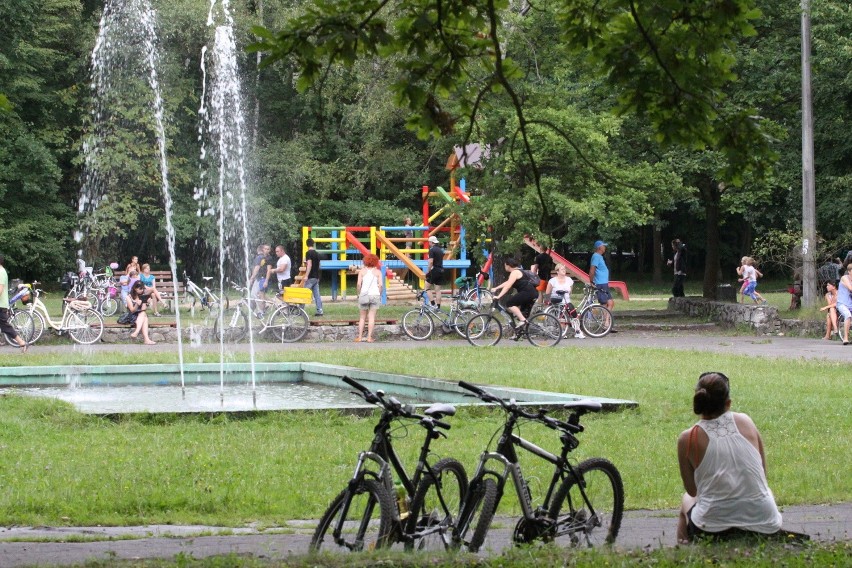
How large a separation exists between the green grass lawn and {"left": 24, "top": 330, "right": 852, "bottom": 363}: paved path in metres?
5.22

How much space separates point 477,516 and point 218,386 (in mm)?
11000

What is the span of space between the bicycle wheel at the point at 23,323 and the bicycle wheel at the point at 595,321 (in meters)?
10.6

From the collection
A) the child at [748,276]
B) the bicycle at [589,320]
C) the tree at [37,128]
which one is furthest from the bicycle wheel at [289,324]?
the tree at [37,128]

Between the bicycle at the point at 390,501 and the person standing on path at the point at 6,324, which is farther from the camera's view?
the person standing on path at the point at 6,324

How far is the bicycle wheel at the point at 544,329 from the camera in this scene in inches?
915

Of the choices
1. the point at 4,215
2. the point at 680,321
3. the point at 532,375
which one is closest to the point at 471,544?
the point at 532,375

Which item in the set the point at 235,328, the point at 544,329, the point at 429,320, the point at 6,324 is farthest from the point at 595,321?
the point at 6,324

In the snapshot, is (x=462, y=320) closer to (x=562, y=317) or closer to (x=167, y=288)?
(x=562, y=317)

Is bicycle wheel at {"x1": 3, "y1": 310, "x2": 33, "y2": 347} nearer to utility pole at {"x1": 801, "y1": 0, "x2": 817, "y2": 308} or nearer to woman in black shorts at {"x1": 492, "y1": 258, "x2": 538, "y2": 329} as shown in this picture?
woman in black shorts at {"x1": 492, "y1": 258, "x2": 538, "y2": 329}

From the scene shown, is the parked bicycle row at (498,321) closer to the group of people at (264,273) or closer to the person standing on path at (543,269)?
the person standing on path at (543,269)

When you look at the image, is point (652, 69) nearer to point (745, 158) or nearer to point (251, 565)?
point (745, 158)

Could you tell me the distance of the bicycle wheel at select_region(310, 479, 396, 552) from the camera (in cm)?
611

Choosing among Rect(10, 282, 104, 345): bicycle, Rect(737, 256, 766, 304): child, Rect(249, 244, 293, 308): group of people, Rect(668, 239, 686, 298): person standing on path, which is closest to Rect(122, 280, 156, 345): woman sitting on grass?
Rect(10, 282, 104, 345): bicycle

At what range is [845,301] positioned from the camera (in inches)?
901
